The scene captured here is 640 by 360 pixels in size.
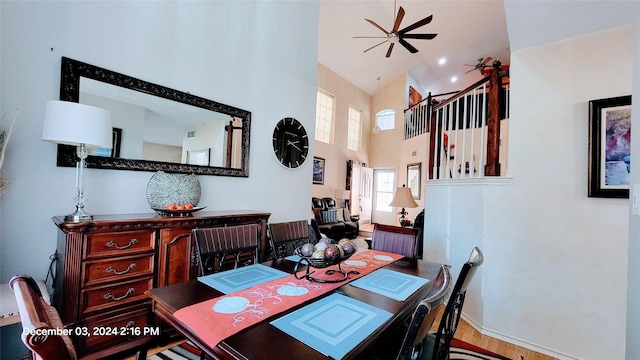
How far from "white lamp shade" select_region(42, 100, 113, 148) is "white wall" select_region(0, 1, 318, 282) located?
335 millimetres

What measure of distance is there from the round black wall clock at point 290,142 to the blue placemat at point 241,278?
186 centimetres

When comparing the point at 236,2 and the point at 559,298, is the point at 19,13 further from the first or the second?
the point at 559,298

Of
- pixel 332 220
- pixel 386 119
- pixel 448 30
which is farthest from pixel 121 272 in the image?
pixel 386 119

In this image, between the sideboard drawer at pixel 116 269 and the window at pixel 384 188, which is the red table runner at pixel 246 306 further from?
the window at pixel 384 188

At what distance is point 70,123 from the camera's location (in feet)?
5.28

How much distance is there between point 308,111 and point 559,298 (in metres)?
3.21

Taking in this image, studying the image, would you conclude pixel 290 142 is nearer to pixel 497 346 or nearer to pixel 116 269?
pixel 116 269

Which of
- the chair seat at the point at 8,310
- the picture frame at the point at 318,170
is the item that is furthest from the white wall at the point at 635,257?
the picture frame at the point at 318,170

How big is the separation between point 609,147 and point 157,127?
360 centimetres

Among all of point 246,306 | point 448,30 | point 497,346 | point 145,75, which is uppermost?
point 448,30

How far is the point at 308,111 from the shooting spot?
3.70 m

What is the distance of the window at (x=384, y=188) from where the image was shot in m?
9.05

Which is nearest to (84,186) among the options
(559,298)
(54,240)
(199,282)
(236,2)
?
(54,240)

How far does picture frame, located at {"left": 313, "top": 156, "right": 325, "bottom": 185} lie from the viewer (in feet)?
24.2
